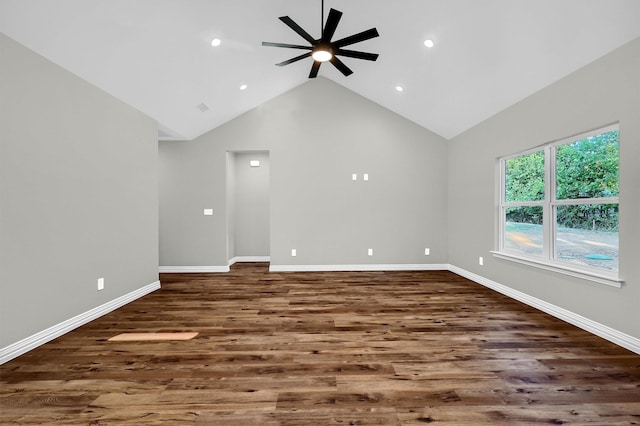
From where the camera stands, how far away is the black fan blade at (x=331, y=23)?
246cm

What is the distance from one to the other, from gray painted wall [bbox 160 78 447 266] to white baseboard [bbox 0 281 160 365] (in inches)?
81.3

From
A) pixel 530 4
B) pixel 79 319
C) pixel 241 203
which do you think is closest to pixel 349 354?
pixel 79 319

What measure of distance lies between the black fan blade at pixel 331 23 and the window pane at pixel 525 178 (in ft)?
9.63

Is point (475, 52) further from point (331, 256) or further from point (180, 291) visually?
point (180, 291)

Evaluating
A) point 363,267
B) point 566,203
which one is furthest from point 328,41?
point 363,267

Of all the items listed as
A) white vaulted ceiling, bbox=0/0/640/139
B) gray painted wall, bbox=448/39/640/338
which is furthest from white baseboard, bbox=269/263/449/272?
white vaulted ceiling, bbox=0/0/640/139

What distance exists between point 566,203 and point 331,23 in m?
3.14

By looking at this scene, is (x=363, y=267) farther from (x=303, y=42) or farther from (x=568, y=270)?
(x=303, y=42)

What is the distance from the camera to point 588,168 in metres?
2.94

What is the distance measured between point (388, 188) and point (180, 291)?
4.04 metres

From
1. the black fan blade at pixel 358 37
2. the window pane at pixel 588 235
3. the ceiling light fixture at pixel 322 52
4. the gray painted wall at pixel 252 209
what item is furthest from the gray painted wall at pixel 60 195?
the window pane at pixel 588 235

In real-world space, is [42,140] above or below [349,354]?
above

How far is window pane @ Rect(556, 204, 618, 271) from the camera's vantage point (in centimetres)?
271

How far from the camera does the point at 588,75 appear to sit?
2742 millimetres
